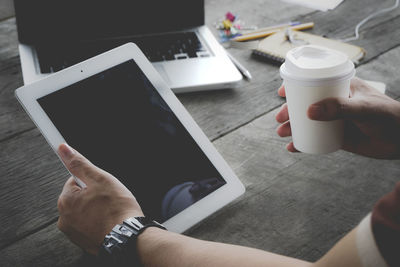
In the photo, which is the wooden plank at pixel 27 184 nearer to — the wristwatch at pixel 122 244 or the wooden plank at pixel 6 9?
the wristwatch at pixel 122 244

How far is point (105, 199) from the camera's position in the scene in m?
0.69

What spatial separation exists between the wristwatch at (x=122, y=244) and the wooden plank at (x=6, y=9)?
118 centimetres

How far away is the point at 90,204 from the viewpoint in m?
0.70

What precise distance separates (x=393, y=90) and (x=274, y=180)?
49cm

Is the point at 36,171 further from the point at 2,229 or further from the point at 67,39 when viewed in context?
the point at 67,39

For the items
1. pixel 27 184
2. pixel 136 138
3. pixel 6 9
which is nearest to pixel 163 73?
pixel 136 138

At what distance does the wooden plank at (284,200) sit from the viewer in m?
0.71

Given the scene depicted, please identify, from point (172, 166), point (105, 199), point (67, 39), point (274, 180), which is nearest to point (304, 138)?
point (274, 180)

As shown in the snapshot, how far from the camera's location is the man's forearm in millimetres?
565

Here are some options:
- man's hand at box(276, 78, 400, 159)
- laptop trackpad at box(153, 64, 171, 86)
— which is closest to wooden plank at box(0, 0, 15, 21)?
laptop trackpad at box(153, 64, 171, 86)

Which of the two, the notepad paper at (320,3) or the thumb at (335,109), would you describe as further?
the notepad paper at (320,3)

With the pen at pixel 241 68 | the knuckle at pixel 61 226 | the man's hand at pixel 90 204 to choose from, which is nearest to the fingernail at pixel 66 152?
the man's hand at pixel 90 204

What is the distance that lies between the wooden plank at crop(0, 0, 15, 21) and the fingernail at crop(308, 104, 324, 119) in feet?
4.21

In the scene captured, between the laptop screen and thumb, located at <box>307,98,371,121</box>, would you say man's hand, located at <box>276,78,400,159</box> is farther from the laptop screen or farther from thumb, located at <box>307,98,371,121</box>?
the laptop screen
